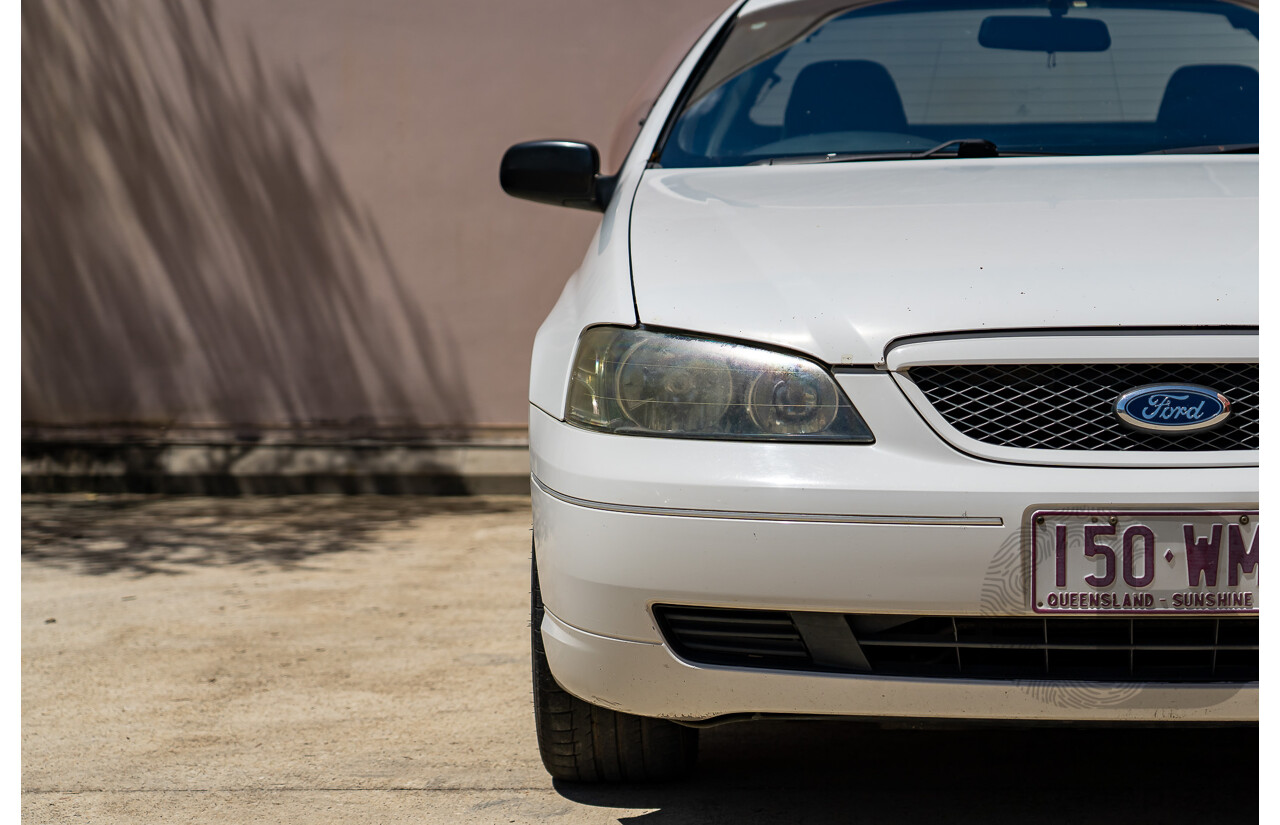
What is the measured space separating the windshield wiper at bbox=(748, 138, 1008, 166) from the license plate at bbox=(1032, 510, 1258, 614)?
42.3 inches

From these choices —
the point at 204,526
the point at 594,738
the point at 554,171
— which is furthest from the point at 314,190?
the point at 594,738

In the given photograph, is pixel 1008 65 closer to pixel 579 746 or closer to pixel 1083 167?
pixel 1083 167

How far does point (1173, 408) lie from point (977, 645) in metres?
0.43

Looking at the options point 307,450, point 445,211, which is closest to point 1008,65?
point 445,211

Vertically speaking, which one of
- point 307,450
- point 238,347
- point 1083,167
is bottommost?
point 307,450

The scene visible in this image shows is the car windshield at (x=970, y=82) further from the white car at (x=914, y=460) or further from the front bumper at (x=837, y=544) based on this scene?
the front bumper at (x=837, y=544)

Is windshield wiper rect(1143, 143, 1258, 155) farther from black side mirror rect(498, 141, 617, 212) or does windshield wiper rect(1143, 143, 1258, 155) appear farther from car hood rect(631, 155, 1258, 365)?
black side mirror rect(498, 141, 617, 212)

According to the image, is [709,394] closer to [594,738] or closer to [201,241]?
[594,738]

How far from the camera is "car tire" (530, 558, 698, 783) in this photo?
2262mm

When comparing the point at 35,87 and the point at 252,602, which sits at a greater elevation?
the point at 35,87

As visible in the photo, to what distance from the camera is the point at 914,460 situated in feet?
5.86

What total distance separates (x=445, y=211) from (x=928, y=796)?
14.9 feet

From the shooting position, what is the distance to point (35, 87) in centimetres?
636

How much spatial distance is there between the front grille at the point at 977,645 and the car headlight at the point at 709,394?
10.5 inches
